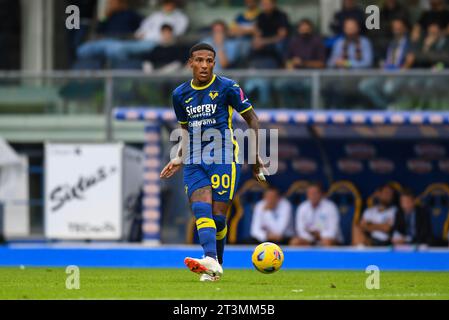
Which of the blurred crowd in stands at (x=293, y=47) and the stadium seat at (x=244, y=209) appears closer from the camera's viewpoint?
the blurred crowd in stands at (x=293, y=47)

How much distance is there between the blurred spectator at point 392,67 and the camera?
2017 cm

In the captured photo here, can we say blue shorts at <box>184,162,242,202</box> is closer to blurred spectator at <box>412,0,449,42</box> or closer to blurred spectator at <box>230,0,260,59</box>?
blurred spectator at <box>412,0,449,42</box>

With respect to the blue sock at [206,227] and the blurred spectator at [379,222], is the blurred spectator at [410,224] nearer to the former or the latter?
the blurred spectator at [379,222]

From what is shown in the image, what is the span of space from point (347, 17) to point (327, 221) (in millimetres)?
4092

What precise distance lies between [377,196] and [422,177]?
3.61 ft

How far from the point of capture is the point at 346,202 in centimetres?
2112

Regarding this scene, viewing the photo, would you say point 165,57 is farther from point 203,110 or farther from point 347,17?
point 203,110

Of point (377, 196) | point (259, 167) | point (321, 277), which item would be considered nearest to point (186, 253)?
point (377, 196)

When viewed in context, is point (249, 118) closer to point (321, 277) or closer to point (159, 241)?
point (321, 277)

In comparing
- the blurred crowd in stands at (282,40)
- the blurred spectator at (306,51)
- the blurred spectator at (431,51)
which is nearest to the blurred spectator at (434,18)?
the blurred crowd in stands at (282,40)

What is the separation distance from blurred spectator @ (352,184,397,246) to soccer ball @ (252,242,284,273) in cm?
833

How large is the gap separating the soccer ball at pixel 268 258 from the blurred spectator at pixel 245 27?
10.8 metres

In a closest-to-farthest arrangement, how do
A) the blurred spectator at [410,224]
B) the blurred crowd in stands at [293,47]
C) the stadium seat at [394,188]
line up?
the blurred spectator at [410,224] < the blurred crowd in stands at [293,47] < the stadium seat at [394,188]

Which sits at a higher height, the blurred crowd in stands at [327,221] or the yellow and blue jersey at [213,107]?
the yellow and blue jersey at [213,107]
